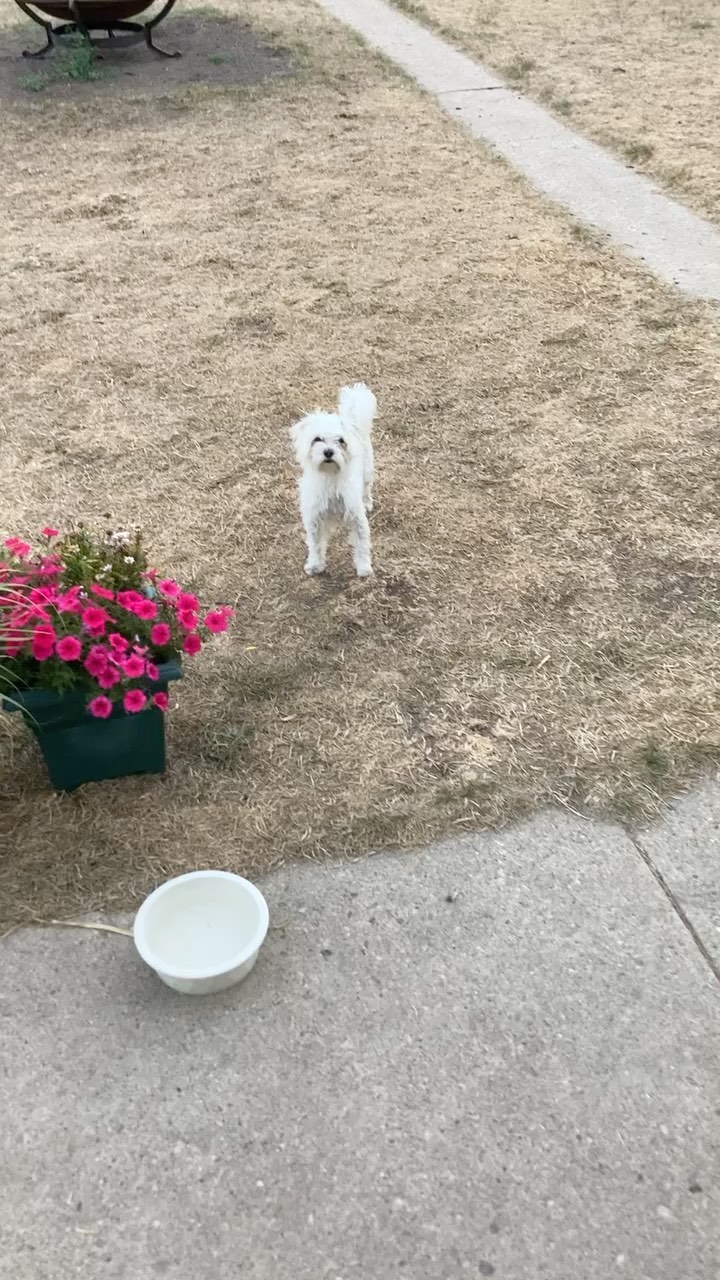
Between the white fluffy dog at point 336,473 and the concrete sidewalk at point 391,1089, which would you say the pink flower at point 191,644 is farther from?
the white fluffy dog at point 336,473

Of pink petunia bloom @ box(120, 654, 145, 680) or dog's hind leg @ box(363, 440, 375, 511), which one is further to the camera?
dog's hind leg @ box(363, 440, 375, 511)

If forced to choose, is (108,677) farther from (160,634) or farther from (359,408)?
(359,408)

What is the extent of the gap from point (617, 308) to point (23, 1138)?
4.49m

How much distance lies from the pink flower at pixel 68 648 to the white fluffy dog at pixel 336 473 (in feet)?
3.30

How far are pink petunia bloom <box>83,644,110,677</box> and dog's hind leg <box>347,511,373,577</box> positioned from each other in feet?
3.66

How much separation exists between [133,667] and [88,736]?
323mm

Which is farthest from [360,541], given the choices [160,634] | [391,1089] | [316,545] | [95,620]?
[391,1089]

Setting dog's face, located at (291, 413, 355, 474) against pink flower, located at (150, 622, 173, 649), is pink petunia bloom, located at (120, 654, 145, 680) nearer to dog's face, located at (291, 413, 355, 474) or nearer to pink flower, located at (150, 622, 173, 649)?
pink flower, located at (150, 622, 173, 649)

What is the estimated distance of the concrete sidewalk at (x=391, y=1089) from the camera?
1.63 m

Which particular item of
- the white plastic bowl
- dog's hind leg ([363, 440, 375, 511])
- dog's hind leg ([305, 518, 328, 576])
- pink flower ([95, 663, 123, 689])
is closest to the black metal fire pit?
dog's hind leg ([363, 440, 375, 511])

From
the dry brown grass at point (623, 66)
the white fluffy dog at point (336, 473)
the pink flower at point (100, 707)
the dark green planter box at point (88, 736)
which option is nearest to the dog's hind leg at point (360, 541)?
the white fluffy dog at point (336, 473)

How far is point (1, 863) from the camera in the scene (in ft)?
7.45

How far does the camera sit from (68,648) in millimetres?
2100

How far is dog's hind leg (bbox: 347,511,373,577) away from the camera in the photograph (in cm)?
304
